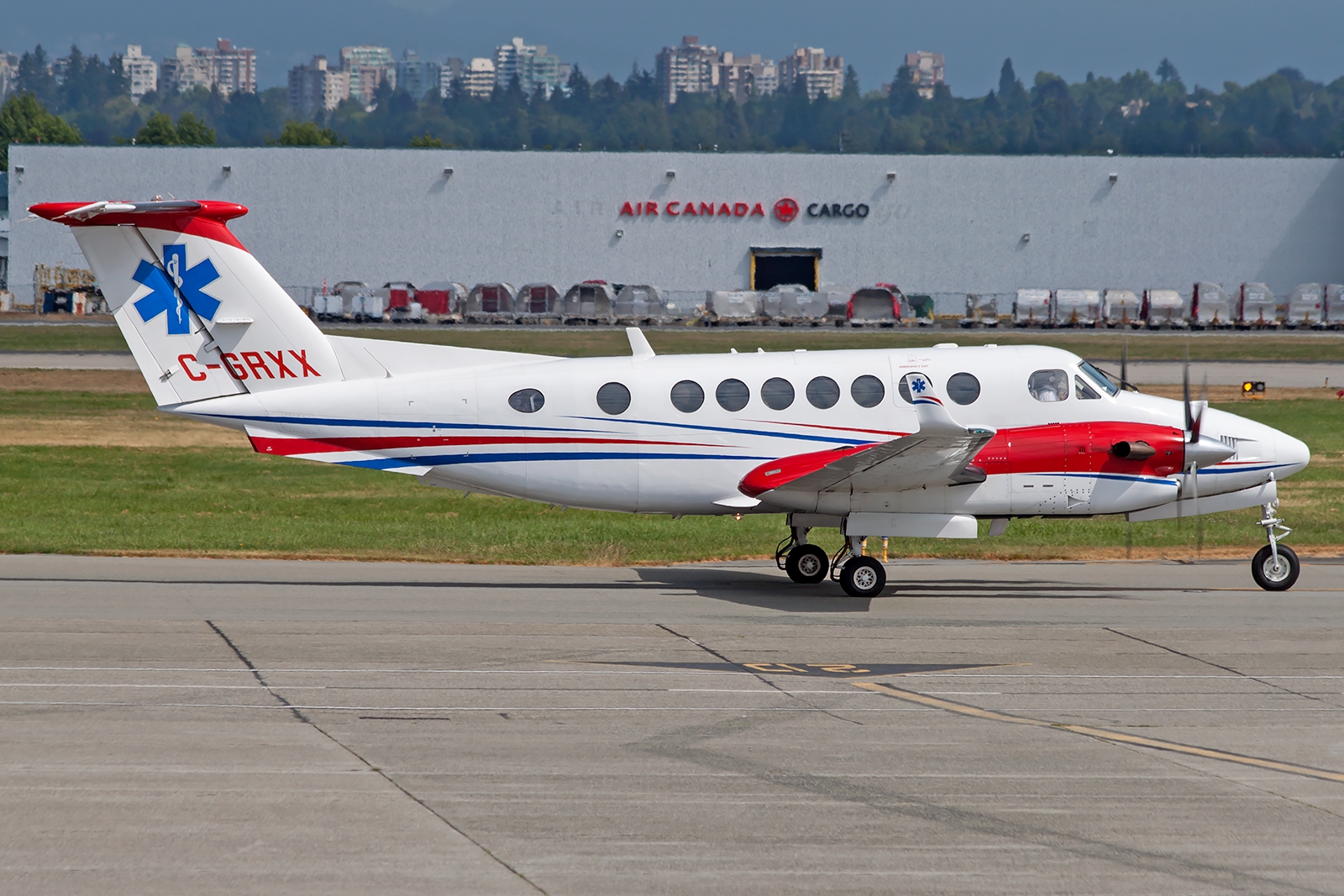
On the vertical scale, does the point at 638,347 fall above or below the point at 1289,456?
above

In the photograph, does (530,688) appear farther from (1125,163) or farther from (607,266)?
(1125,163)

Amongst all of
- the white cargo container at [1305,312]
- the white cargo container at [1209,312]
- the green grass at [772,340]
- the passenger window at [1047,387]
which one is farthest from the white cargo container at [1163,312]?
the passenger window at [1047,387]

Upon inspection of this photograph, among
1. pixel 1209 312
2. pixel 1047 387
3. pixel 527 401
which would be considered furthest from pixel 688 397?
pixel 1209 312

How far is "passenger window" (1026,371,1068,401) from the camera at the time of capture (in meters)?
17.9

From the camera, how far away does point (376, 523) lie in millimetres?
24500

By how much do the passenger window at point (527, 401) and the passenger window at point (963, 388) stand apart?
16.9ft

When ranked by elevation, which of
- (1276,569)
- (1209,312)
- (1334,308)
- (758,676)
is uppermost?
(1334,308)

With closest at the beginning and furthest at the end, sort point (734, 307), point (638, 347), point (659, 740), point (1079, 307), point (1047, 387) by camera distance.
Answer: point (659, 740) < point (1047, 387) < point (638, 347) < point (734, 307) < point (1079, 307)

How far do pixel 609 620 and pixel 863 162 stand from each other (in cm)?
8019

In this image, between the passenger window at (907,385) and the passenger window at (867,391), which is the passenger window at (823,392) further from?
the passenger window at (907,385)

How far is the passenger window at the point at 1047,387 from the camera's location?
1788 centimetres

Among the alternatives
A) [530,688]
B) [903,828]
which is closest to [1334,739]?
[903,828]

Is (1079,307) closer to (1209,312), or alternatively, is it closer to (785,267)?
(1209,312)

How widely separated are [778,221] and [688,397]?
76.2m
